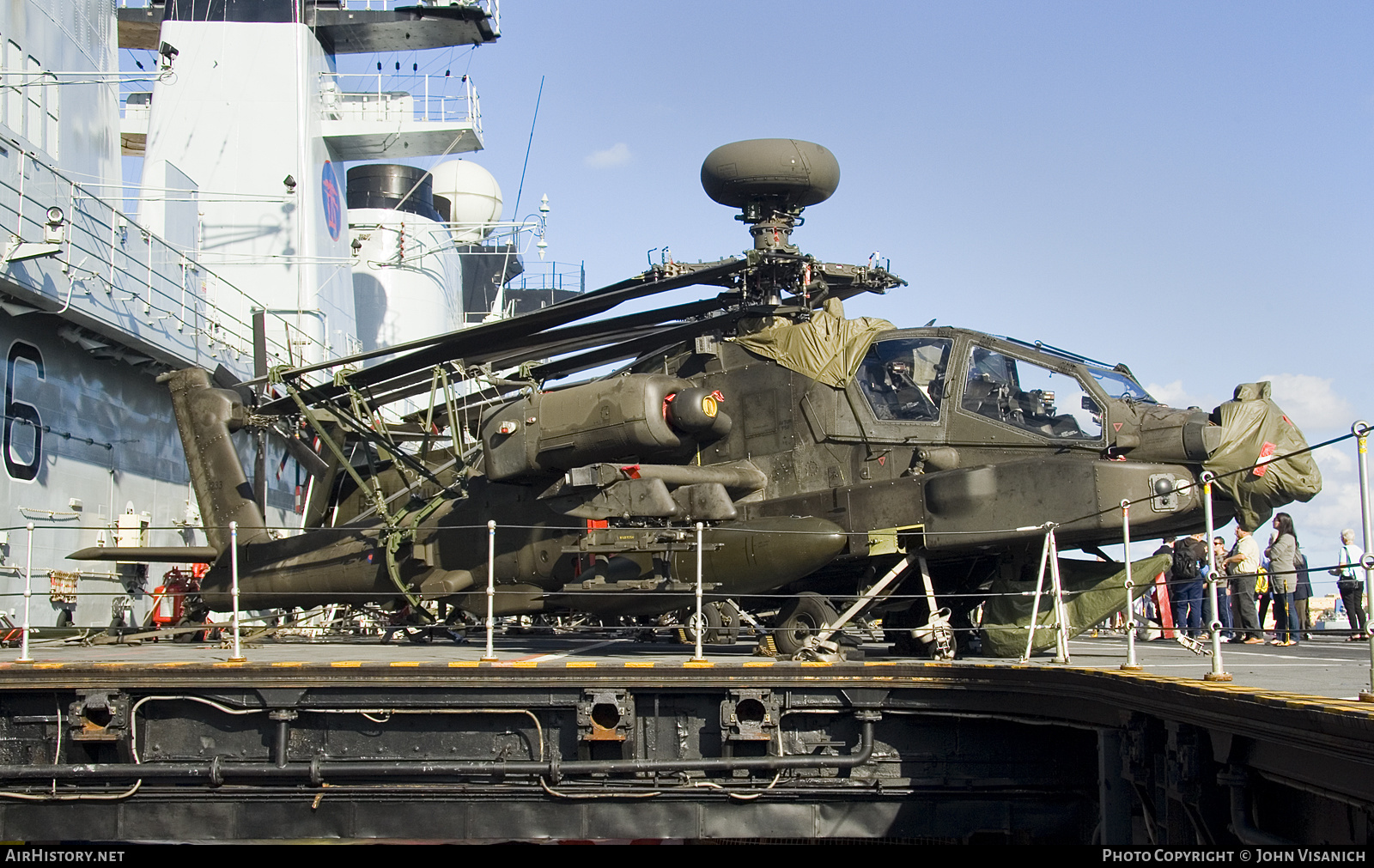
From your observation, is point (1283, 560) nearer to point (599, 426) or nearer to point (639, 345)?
point (639, 345)

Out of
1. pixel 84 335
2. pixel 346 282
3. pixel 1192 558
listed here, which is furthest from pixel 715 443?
pixel 346 282

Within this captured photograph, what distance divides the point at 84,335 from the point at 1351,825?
14386 millimetres

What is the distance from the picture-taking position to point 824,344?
1088 centimetres

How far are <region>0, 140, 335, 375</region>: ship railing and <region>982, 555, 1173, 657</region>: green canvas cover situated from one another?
10215 millimetres

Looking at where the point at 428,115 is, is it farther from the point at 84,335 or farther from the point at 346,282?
the point at 84,335

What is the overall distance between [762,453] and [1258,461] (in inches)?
167

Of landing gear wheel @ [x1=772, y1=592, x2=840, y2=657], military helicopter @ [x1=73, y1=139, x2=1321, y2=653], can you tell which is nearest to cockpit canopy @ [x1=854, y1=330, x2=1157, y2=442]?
military helicopter @ [x1=73, y1=139, x2=1321, y2=653]

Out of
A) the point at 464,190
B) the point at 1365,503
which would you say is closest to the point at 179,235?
the point at 464,190

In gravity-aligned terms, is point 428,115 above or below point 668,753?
above

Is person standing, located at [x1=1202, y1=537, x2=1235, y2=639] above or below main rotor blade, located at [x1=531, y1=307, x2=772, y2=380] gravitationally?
below

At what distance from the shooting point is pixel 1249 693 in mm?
5094

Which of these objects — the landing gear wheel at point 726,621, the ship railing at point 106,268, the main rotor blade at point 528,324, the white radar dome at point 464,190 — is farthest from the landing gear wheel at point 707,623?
the white radar dome at point 464,190

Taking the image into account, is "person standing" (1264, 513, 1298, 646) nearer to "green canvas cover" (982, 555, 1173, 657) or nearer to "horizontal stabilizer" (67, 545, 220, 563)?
Result: "green canvas cover" (982, 555, 1173, 657)

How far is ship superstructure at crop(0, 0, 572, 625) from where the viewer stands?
13.6 metres
